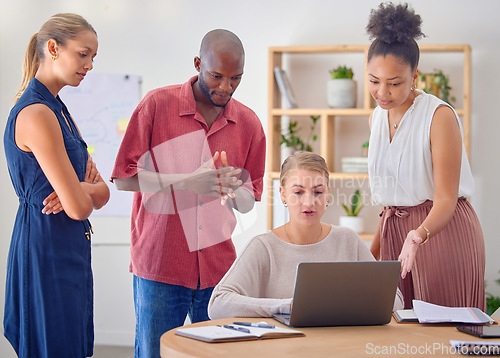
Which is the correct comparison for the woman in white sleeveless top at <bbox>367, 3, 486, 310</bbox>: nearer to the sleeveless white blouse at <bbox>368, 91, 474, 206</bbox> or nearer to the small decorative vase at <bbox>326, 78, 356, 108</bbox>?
the sleeveless white blouse at <bbox>368, 91, 474, 206</bbox>

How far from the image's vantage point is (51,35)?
1913mm

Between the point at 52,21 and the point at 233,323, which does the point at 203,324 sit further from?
the point at 52,21

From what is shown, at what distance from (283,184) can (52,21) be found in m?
0.92

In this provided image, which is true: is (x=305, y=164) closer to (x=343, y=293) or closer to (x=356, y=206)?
(x=343, y=293)

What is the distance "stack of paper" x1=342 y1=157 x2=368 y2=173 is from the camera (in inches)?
149

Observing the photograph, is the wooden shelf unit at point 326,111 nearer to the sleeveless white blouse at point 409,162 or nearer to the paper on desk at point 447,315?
the sleeveless white blouse at point 409,162

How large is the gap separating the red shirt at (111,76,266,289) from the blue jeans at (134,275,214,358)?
34 millimetres

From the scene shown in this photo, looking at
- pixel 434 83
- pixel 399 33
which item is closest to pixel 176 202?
pixel 399 33

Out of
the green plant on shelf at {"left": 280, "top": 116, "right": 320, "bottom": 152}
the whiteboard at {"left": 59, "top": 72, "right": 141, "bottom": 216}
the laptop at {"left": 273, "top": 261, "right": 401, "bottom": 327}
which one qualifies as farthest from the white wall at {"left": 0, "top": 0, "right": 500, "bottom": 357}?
the laptop at {"left": 273, "top": 261, "right": 401, "bottom": 327}

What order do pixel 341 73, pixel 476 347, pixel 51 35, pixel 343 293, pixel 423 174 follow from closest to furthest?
pixel 476 347, pixel 343 293, pixel 51 35, pixel 423 174, pixel 341 73

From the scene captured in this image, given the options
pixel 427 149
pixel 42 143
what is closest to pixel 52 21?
pixel 42 143

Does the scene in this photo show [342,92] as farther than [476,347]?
Yes

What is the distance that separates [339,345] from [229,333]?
10.1 inches

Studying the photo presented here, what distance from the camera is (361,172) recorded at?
3801mm
